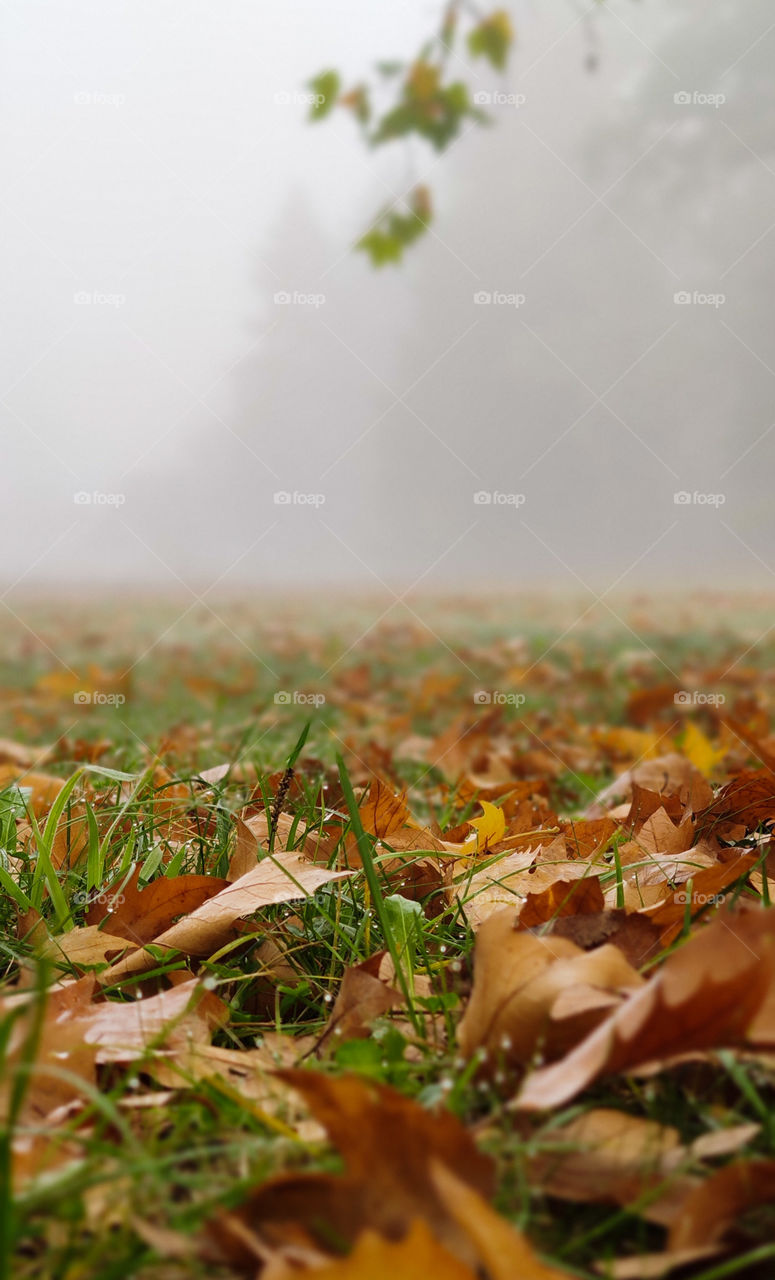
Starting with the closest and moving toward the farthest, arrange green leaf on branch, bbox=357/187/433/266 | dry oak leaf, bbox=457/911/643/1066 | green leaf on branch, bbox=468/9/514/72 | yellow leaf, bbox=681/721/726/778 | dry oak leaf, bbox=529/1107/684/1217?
dry oak leaf, bbox=529/1107/684/1217 < dry oak leaf, bbox=457/911/643/1066 < yellow leaf, bbox=681/721/726/778 < green leaf on branch, bbox=468/9/514/72 < green leaf on branch, bbox=357/187/433/266

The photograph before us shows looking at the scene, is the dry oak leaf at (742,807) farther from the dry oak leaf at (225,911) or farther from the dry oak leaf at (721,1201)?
the dry oak leaf at (721,1201)

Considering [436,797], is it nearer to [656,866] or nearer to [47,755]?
[47,755]

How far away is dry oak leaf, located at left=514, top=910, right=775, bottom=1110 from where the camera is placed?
624 mm

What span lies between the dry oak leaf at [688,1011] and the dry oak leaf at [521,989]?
7cm

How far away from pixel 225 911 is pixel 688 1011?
545 millimetres

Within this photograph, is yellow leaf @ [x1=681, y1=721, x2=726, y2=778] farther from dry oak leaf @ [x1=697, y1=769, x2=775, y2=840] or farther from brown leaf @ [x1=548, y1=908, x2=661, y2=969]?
brown leaf @ [x1=548, y1=908, x2=661, y2=969]

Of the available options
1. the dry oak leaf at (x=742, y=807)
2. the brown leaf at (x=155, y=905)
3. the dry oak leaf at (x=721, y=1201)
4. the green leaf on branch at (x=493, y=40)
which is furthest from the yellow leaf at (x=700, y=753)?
the green leaf on branch at (x=493, y=40)

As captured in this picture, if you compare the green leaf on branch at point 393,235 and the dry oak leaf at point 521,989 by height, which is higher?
the green leaf on branch at point 393,235

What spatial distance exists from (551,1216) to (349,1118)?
153 millimetres

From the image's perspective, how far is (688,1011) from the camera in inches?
25.3

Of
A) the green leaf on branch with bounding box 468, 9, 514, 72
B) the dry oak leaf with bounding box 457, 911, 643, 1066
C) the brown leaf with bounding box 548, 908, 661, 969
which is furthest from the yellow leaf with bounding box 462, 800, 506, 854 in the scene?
the green leaf on branch with bounding box 468, 9, 514, 72

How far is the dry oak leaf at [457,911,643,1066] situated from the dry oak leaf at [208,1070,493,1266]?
6.6 inches

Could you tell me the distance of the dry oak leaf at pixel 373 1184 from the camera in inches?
22.4

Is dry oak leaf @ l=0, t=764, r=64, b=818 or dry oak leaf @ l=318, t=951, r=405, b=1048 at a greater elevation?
dry oak leaf @ l=0, t=764, r=64, b=818
